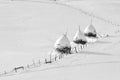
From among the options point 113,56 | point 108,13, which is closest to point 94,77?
point 113,56

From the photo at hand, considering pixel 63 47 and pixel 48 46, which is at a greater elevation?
pixel 48 46

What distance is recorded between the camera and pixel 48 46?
36.0 metres

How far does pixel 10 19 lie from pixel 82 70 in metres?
38.1

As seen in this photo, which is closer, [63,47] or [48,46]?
[63,47]

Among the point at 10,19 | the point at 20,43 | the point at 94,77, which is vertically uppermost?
the point at 10,19

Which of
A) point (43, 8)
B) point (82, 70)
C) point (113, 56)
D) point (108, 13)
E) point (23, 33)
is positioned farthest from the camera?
point (108, 13)

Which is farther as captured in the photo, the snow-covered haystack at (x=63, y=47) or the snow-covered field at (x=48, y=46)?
the snow-covered haystack at (x=63, y=47)

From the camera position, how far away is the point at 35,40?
39.7 metres

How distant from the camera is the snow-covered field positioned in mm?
20375

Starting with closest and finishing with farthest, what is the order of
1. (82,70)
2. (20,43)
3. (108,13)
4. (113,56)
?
(82,70)
(113,56)
(20,43)
(108,13)

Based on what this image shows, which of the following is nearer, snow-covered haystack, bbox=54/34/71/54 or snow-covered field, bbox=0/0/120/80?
snow-covered field, bbox=0/0/120/80

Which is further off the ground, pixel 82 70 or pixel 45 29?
pixel 45 29

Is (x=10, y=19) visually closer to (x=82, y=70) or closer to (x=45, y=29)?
(x=45, y=29)

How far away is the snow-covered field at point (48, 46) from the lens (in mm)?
20375
